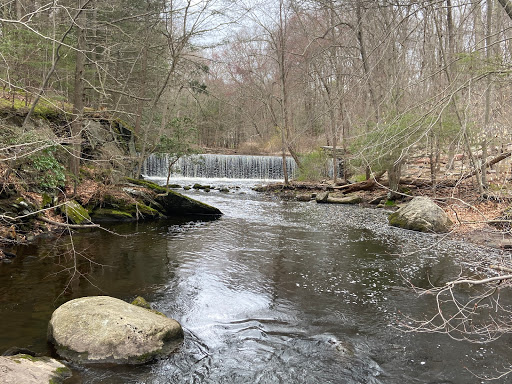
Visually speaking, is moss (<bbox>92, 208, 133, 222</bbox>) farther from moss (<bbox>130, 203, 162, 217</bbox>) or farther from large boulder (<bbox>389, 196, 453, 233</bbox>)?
large boulder (<bbox>389, 196, 453, 233</bbox>)

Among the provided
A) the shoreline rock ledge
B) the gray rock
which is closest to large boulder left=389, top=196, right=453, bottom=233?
the gray rock

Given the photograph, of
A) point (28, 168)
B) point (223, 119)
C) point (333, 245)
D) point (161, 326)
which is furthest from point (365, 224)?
point (223, 119)

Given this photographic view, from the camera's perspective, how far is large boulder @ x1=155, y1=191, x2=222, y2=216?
1129 cm

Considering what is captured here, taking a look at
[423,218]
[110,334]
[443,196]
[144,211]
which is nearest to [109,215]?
[144,211]

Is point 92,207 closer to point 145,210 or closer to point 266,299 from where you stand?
Answer: point 145,210

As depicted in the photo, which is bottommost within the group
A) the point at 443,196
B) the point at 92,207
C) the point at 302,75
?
the point at 92,207

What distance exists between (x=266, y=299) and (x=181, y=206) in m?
7.09

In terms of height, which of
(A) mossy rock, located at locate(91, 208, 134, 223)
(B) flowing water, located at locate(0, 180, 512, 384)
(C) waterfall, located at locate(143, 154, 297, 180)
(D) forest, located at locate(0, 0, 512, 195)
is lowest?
(B) flowing water, located at locate(0, 180, 512, 384)

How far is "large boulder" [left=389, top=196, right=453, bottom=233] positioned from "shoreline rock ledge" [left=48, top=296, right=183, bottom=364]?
295 inches

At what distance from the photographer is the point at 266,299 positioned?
496 cm

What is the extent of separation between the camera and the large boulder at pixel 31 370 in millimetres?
2582

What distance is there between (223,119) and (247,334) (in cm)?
2866

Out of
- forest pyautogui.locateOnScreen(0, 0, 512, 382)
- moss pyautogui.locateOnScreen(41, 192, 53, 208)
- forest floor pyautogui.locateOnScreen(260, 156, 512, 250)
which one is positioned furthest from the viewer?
moss pyautogui.locateOnScreen(41, 192, 53, 208)

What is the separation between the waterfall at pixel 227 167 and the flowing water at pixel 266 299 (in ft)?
41.3
